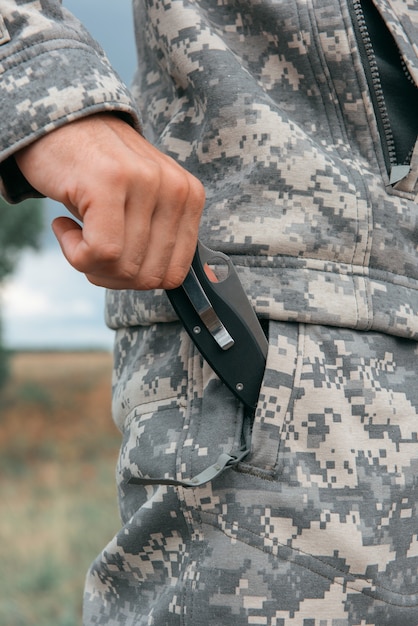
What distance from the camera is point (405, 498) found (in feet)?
3.71

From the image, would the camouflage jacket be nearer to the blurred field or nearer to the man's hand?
the man's hand

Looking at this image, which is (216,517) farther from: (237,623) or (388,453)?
(388,453)

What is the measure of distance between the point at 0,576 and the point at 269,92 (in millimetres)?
4522

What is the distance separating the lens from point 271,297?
110cm

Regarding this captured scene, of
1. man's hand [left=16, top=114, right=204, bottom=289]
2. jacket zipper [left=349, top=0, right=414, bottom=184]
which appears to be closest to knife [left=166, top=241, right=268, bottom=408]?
man's hand [left=16, top=114, right=204, bottom=289]

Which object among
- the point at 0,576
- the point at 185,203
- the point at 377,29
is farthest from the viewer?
the point at 0,576

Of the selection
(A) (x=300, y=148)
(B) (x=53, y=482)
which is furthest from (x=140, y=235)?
(B) (x=53, y=482)

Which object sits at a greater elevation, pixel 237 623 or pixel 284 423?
pixel 284 423

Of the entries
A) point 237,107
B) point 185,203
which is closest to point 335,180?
point 237,107

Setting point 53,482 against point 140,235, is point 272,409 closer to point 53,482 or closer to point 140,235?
point 140,235

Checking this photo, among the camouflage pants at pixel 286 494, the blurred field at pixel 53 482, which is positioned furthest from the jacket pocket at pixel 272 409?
the blurred field at pixel 53 482

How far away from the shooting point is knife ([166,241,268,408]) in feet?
3.50

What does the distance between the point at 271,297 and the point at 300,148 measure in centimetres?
23

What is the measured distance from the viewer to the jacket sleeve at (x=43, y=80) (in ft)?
3.14
